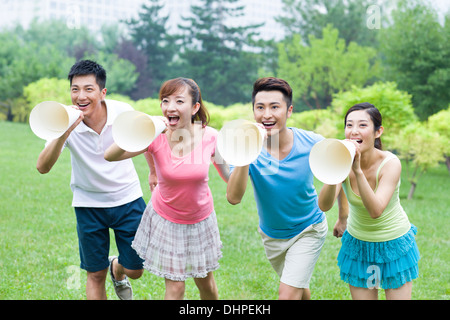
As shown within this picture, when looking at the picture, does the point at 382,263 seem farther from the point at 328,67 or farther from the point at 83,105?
the point at 328,67

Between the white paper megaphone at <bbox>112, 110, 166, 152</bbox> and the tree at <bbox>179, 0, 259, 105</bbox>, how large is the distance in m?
32.4

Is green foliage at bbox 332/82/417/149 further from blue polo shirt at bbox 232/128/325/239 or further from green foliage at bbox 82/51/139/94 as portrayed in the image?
green foliage at bbox 82/51/139/94

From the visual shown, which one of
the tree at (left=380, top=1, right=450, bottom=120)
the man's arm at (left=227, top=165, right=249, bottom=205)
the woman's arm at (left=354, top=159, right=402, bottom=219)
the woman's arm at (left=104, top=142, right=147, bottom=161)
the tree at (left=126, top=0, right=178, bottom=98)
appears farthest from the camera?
the tree at (left=126, top=0, right=178, bottom=98)

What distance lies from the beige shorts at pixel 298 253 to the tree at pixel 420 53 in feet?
60.1

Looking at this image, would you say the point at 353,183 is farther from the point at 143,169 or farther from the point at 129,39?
the point at 129,39

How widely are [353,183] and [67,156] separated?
15933mm

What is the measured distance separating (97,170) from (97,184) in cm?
12

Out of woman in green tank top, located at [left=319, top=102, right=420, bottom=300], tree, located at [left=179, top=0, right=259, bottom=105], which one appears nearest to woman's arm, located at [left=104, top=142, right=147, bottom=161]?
woman in green tank top, located at [left=319, top=102, right=420, bottom=300]

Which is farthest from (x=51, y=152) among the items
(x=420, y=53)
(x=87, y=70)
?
(x=420, y=53)

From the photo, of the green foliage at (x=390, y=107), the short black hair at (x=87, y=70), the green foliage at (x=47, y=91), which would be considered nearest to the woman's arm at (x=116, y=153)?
the short black hair at (x=87, y=70)

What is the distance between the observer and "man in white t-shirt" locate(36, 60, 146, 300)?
3619 mm

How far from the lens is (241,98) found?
36.2 meters

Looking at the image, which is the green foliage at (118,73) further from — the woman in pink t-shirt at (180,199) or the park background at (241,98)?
the woman in pink t-shirt at (180,199)

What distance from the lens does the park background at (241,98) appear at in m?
5.76
